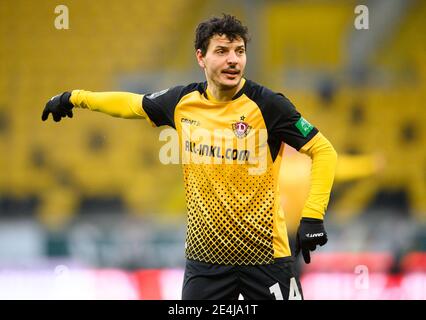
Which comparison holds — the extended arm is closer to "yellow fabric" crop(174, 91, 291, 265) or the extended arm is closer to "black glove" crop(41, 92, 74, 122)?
"black glove" crop(41, 92, 74, 122)

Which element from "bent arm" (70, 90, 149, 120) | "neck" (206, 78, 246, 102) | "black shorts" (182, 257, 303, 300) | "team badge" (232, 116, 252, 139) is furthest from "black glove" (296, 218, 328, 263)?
"bent arm" (70, 90, 149, 120)

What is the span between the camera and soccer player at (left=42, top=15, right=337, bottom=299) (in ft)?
14.1

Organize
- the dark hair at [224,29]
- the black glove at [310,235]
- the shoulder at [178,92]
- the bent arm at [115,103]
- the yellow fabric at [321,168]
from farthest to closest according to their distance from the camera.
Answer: the bent arm at [115,103]
the shoulder at [178,92]
the dark hair at [224,29]
the yellow fabric at [321,168]
the black glove at [310,235]

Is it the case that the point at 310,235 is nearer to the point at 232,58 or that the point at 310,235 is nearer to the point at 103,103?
the point at 232,58

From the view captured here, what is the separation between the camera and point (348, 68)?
11.0 m

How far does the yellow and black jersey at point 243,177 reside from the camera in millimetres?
4328

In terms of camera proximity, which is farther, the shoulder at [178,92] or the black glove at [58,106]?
the black glove at [58,106]

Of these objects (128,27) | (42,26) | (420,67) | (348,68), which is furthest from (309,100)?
(42,26)

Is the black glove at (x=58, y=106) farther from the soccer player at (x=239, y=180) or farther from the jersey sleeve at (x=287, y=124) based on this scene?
the jersey sleeve at (x=287, y=124)

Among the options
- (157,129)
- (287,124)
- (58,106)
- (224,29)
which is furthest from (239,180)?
(157,129)

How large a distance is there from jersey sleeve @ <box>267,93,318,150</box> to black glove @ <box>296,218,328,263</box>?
372 millimetres

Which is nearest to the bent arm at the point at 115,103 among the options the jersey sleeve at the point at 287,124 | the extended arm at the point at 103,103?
the extended arm at the point at 103,103

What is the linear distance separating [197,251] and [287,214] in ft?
12.9
